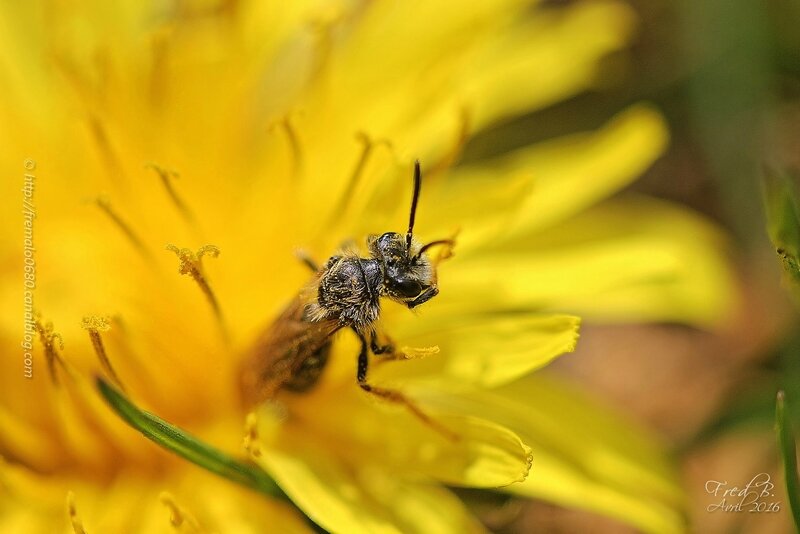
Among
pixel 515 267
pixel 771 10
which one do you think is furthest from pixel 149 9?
pixel 771 10

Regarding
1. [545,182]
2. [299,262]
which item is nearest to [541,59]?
[545,182]

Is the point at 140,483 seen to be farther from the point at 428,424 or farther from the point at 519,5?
the point at 519,5

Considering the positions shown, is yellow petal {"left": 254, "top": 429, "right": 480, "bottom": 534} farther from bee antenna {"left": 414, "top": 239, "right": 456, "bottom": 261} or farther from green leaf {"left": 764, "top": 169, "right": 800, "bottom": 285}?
green leaf {"left": 764, "top": 169, "right": 800, "bottom": 285}

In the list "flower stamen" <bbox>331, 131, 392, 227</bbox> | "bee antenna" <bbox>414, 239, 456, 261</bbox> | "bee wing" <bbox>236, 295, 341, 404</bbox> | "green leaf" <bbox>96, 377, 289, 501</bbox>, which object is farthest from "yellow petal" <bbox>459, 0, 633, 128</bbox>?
"green leaf" <bbox>96, 377, 289, 501</bbox>

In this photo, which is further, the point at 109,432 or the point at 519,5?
the point at 519,5

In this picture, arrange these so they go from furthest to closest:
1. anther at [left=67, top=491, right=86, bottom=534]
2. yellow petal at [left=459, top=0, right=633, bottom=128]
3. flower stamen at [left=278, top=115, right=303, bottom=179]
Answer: yellow petal at [left=459, top=0, right=633, bottom=128] < flower stamen at [left=278, top=115, right=303, bottom=179] < anther at [left=67, top=491, right=86, bottom=534]

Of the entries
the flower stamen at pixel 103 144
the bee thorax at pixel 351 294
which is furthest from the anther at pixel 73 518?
the flower stamen at pixel 103 144

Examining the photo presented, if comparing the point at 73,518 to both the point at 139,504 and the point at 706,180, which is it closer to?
the point at 139,504
